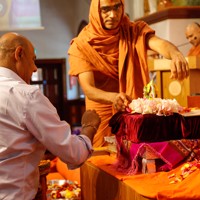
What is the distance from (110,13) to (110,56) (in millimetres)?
190

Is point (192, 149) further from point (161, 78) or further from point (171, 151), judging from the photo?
point (161, 78)

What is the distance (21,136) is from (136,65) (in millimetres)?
795

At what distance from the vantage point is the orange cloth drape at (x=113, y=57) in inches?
76.3

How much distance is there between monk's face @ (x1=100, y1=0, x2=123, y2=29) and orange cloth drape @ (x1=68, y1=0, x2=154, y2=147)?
23 mm

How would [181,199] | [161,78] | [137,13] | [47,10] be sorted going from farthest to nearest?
[47,10] → [137,13] → [161,78] → [181,199]

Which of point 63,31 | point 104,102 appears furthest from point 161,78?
point 63,31

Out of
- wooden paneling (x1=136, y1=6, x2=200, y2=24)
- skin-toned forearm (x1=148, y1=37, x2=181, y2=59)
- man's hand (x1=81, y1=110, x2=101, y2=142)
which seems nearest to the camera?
man's hand (x1=81, y1=110, x2=101, y2=142)

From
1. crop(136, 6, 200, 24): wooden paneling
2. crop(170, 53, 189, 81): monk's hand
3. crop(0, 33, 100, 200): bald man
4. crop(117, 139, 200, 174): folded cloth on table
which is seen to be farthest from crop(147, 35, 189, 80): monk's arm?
crop(136, 6, 200, 24): wooden paneling

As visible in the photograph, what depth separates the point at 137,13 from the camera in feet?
19.6

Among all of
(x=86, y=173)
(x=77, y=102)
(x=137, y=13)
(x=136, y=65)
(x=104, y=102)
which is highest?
(x=137, y=13)

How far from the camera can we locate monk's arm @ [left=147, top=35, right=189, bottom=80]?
1624mm

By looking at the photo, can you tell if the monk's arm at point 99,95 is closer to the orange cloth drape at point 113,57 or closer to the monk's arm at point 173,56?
the orange cloth drape at point 113,57

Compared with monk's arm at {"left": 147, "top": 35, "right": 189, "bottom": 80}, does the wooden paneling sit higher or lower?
higher

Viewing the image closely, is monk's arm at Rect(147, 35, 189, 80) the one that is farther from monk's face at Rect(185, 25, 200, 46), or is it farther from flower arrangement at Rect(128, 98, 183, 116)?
monk's face at Rect(185, 25, 200, 46)
